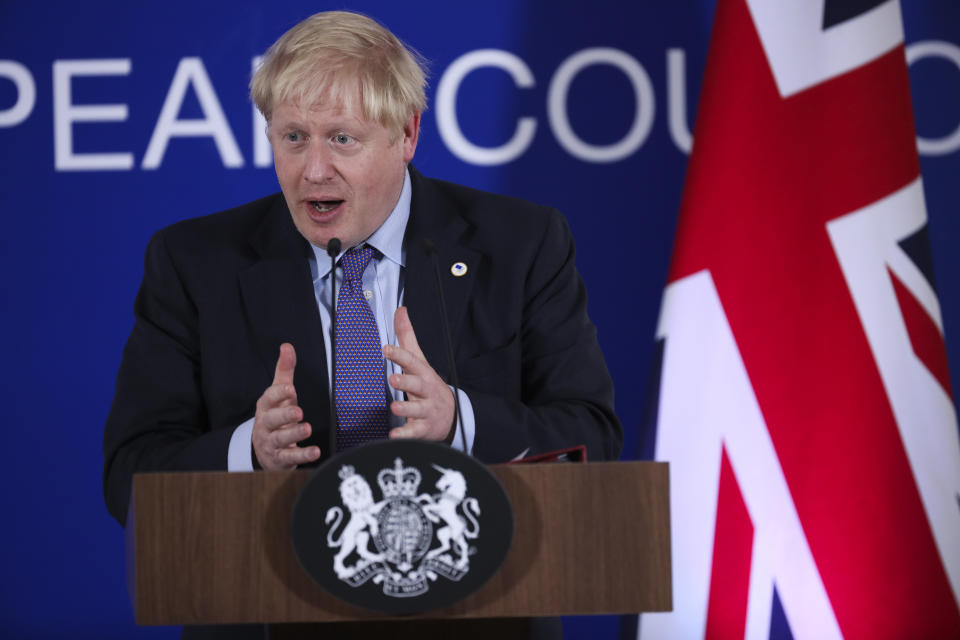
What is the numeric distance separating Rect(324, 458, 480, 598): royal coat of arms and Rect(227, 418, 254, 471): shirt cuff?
422 mm

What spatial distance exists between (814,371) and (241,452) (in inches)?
58.3

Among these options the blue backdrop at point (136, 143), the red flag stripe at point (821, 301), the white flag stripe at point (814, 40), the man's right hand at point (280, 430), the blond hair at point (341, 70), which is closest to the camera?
the man's right hand at point (280, 430)

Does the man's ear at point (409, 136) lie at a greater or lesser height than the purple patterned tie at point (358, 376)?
greater

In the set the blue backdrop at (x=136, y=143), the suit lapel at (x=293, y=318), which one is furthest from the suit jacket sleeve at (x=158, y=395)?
the blue backdrop at (x=136, y=143)

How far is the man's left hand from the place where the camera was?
127cm

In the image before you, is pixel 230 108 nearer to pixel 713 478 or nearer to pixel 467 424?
pixel 713 478

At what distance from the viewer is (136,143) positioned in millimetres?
3084

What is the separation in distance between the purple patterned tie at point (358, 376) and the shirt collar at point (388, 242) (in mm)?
88

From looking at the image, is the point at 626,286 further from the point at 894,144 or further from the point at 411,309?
the point at 411,309

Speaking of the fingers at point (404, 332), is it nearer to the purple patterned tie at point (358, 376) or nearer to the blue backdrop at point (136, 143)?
the purple patterned tie at point (358, 376)

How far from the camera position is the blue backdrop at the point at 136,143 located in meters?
3.08

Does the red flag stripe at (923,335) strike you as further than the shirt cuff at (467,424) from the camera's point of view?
Yes

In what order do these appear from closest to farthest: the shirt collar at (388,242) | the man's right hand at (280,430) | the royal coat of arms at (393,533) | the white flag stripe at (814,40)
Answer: the royal coat of arms at (393,533) → the man's right hand at (280,430) → the shirt collar at (388,242) → the white flag stripe at (814,40)

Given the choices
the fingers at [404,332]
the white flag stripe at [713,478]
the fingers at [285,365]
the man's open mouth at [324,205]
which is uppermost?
the man's open mouth at [324,205]
